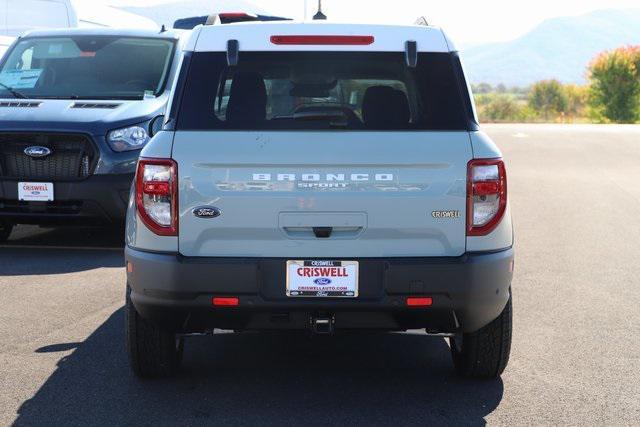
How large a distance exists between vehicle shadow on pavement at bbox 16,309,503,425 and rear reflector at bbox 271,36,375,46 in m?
1.68

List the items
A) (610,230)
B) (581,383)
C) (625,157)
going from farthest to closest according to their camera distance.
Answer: (625,157) → (610,230) → (581,383)

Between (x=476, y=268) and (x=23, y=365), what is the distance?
2.51 meters

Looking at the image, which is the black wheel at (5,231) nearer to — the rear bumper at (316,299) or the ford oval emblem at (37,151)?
the ford oval emblem at (37,151)

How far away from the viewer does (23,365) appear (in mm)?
5367

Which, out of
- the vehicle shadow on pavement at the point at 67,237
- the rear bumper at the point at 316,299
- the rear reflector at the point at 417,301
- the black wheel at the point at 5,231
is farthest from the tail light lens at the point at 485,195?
the black wheel at the point at 5,231

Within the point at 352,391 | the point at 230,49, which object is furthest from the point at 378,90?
the point at 352,391

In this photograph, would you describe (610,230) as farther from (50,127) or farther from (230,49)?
(230,49)

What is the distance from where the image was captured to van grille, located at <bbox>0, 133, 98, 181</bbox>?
8727mm

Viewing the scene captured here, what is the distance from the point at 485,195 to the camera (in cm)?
445

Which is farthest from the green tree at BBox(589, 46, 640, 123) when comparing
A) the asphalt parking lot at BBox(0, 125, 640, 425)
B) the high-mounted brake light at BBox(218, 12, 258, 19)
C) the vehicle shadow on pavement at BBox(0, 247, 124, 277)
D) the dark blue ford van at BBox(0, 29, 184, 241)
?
the vehicle shadow on pavement at BBox(0, 247, 124, 277)

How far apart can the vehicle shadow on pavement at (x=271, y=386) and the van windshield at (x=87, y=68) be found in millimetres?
4119

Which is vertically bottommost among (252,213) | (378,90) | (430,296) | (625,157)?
(625,157)

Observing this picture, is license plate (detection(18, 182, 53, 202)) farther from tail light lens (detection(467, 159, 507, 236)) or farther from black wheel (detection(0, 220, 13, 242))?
tail light lens (detection(467, 159, 507, 236))

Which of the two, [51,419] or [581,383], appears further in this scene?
[581,383]
